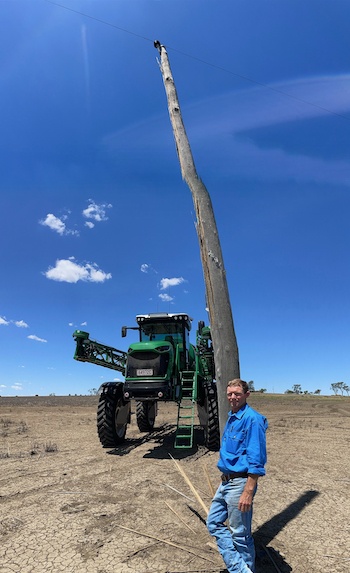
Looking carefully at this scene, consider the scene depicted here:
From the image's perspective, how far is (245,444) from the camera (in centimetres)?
284

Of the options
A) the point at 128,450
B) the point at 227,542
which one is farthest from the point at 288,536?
the point at 128,450

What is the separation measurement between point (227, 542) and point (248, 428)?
1.07m

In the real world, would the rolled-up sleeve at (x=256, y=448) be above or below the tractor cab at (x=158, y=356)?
below

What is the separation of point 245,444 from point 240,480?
11.9 inches

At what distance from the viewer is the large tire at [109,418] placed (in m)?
8.43

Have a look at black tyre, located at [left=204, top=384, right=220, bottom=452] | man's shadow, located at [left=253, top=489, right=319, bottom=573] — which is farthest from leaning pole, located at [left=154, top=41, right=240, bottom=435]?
black tyre, located at [left=204, top=384, right=220, bottom=452]

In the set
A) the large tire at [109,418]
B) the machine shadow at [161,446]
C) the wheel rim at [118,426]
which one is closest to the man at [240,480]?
the machine shadow at [161,446]

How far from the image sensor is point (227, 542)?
284cm

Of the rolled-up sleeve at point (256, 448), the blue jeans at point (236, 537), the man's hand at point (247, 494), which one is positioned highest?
the rolled-up sleeve at point (256, 448)

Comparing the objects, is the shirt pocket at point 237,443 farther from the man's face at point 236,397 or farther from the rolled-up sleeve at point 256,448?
the man's face at point 236,397

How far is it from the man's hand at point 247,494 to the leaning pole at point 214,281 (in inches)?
45.8

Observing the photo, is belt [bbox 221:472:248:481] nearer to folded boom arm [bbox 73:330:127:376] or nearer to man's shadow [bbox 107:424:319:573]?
man's shadow [bbox 107:424:319:573]

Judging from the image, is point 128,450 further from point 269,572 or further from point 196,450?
point 269,572

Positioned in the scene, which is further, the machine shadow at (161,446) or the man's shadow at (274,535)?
the machine shadow at (161,446)
